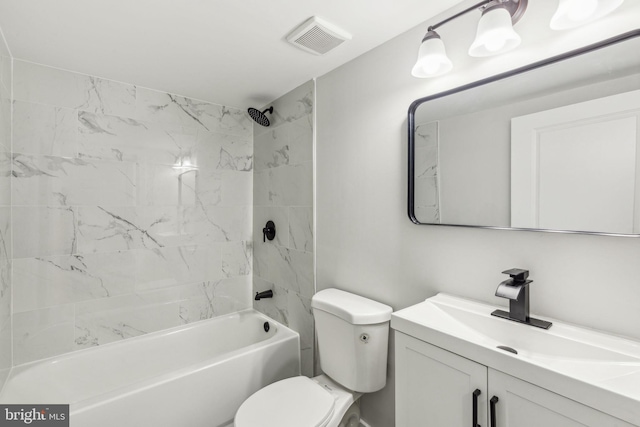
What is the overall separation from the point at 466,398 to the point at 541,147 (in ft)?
3.00

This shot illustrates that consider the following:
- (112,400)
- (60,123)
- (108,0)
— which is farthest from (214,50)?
(112,400)

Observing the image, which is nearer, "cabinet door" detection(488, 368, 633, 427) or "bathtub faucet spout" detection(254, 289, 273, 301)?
"cabinet door" detection(488, 368, 633, 427)

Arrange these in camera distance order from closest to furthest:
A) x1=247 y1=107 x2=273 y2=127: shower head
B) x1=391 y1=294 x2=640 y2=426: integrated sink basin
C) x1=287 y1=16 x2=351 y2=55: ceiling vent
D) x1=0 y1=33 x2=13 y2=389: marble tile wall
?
x1=391 y1=294 x2=640 y2=426: integrated sink basin, x1=287 y1=16 x2=351 y2=55: ceiling vent, x1=0 y1=33 x2=13 y2=389: marble tile wall, x1=247 y1=107 x2=273 y2=127: shower head

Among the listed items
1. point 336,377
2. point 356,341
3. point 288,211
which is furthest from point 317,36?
point 336,377

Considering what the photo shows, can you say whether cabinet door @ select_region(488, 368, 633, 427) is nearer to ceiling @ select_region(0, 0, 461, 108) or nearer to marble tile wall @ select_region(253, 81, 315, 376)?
marble tile wall @ select_region(253, 81, 315, 376)

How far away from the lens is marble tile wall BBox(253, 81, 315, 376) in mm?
2166

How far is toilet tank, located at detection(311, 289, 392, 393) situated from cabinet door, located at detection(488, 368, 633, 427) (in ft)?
2.14

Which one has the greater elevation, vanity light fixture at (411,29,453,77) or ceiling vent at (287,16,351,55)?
ceiling vent at (287,16,351,55)

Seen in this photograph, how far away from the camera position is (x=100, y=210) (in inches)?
82.4

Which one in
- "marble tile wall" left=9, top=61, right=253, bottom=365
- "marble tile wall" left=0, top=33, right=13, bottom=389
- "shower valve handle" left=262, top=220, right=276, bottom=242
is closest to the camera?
"marble tile wall" left=0, top=33, right=13, bottom=389

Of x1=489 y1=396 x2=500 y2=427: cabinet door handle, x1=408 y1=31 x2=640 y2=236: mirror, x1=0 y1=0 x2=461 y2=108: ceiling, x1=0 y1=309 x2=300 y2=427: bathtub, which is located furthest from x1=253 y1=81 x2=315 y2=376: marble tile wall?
x1=489 y1=396 x2=500 y2=427: cabinet door handle

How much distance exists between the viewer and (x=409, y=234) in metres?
1.54

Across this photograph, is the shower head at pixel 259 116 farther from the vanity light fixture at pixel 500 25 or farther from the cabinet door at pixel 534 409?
the cabinet door at pixel 534 409

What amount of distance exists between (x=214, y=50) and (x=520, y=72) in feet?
5.02
